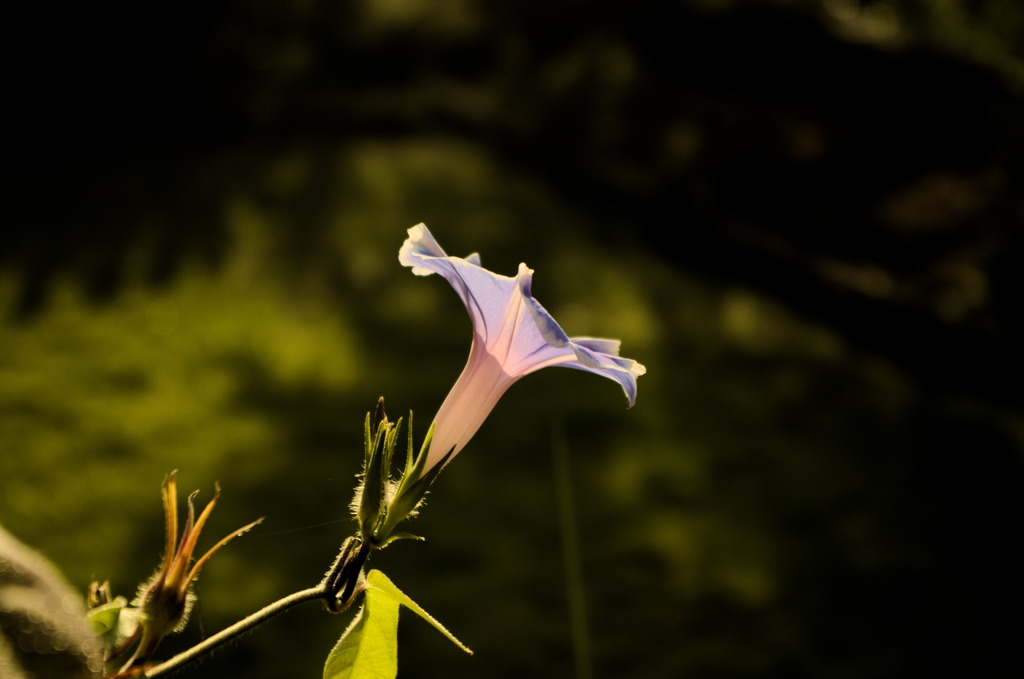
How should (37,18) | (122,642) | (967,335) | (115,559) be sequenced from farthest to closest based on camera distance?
(37,18)
(967,335)
(115,559)
(122,642)

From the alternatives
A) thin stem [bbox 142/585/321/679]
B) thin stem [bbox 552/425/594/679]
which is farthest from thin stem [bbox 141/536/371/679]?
thin stem [bbox 552/425/594/679]

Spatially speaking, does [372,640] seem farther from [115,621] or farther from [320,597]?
[115,621]

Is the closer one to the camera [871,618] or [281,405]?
[871,618]

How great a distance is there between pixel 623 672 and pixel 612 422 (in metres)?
1.27

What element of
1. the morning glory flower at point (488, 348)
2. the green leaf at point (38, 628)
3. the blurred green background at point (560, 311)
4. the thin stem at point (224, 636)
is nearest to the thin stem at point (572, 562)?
the blurred green background at point (560, 311)

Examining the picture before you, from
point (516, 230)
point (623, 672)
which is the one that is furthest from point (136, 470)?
point (516, 230)

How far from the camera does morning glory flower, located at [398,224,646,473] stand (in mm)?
882

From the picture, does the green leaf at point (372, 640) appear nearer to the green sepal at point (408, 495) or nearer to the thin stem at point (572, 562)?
the green sepal at point (408, 495)

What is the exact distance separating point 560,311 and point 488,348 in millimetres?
3389

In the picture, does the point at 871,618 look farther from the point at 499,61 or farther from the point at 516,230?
the point at 499,61

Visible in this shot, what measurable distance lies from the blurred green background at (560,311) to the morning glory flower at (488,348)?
1.92 m

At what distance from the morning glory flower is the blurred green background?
1.92 metres

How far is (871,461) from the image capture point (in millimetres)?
3893

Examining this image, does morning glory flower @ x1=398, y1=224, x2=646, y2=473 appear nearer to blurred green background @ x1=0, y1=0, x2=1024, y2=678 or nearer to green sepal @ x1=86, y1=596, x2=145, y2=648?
Result: green sepal @ x1=86, y1=596, x2=145, y2=648
